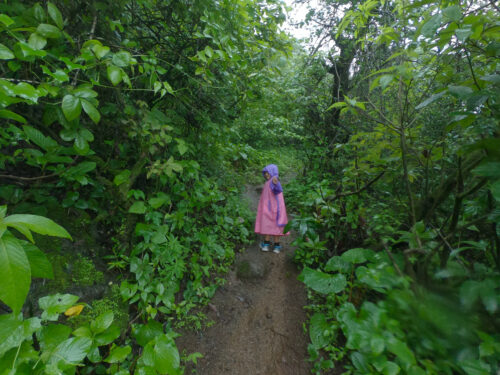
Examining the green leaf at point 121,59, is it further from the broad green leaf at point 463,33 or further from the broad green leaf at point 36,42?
the broad green leaf at point 463,33

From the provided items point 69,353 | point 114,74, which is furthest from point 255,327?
point 114,74

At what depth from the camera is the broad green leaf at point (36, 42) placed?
1191mm

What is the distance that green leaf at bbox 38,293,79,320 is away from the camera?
1.26m

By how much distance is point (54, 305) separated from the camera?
1.30 m

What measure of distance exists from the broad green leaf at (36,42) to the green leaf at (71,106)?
25 cm

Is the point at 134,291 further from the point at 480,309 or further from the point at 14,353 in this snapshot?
the point at 480,309

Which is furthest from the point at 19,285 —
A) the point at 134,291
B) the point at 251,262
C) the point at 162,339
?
the point at 251,262

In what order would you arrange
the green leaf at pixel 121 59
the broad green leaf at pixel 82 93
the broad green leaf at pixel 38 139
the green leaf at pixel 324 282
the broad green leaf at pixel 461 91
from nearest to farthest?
the broad green leaf at pixel 461 91 → the broad green leaf at pixel 82 93 → the green leaf at pixel 121 59 → the broad green leaf at pixel 38 139 → the green leaf at pixel 324 282

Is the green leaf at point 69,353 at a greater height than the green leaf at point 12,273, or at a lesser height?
lesser

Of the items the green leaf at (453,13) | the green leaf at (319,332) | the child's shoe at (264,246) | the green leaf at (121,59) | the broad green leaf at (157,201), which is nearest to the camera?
the green leaf at (453,13)

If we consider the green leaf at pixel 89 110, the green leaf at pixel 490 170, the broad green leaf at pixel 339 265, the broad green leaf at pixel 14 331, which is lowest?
the broad green leaf at pixel 14 331

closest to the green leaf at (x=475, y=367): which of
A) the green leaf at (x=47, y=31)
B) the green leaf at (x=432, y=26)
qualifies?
the green leaf at (x=432, y=26)

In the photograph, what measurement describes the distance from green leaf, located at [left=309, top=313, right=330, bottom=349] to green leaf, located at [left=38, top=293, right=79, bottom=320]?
6.90 feet

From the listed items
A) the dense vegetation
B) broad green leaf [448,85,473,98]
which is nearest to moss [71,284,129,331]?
the dense vegetation
